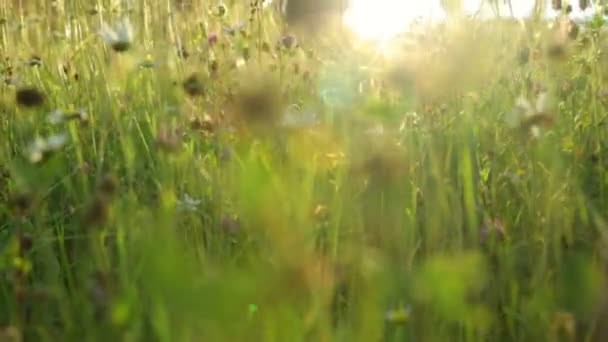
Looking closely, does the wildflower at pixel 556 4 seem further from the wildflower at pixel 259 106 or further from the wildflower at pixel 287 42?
the wildflower at pixel 259 106

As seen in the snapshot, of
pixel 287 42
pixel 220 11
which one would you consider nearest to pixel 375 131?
pixel 287 42

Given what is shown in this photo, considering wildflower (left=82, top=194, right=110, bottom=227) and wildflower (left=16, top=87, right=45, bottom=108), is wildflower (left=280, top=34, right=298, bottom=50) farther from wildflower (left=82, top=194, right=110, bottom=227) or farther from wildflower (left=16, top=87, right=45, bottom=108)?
wildflower (left=82, top=194, right=110, bottom=227)

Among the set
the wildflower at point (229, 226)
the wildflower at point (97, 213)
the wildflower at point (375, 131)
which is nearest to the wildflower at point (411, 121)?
the wildflower at point (375, 131)

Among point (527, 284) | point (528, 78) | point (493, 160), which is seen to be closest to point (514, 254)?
point (527, 284)

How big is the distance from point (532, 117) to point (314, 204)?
325 millimetres

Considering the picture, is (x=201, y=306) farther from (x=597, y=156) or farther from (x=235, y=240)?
(x=597, y=156)

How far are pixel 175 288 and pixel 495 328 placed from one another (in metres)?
0.63

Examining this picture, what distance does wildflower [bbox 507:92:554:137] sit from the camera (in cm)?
99

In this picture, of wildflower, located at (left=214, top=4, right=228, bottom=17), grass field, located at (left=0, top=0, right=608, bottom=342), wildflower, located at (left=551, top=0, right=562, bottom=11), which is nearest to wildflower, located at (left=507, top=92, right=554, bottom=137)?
grass field, located at (left=0, top=0, right=608, bottom=342)

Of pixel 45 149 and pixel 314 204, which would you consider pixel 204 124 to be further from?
pixel 45 149

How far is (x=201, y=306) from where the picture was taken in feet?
1.38

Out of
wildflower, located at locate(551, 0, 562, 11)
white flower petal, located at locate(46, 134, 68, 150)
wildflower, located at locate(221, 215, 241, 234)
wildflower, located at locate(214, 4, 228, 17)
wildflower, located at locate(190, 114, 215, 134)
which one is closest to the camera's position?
white flower petal, located at locate(46, 134, 68, 150)

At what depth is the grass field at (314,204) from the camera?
22.0 inches

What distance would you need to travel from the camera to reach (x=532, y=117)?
3.28 feet
